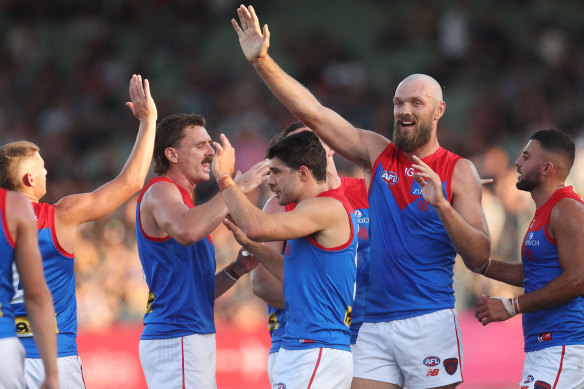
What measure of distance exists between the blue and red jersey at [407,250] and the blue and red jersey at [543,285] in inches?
29.3

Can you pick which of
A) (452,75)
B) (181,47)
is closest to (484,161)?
(452,75)

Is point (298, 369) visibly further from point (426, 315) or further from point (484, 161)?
point (484, 161)

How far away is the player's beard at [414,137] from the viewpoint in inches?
267

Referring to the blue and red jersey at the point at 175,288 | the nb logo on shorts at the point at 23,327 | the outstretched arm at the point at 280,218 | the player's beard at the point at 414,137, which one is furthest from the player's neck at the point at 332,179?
the nb logo on shorts at the point at 23,327

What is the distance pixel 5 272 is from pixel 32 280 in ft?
0.68

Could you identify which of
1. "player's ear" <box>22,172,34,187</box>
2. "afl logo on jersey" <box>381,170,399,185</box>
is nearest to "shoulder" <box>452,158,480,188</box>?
"afl logo on jersey" <box>381,170,399,185</box>

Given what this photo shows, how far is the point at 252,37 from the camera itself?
260 inches

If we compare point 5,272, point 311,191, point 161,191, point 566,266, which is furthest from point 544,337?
point 5,272

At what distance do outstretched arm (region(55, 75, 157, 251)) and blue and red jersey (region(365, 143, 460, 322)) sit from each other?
5.94 feet

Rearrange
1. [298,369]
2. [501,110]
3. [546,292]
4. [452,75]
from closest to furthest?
[298,369] → [546,292] → [501,110] → [452,75]

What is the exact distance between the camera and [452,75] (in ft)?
59.8

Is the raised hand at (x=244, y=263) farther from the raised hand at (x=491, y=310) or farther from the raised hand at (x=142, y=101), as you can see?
the raised hand at (x=491, y=310)

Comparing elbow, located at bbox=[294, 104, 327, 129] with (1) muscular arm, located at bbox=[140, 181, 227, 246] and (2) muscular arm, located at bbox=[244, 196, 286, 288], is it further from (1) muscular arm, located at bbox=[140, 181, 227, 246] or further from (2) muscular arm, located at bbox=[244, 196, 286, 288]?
(1) muscular arm, located at bbox=[140, 181, 227, 246]

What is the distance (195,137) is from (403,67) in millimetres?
12745
